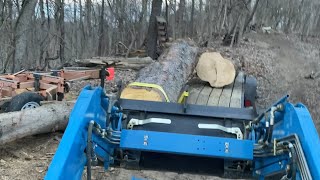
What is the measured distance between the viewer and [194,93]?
801cm

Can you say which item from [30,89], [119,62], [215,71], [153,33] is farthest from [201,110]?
[153,33]

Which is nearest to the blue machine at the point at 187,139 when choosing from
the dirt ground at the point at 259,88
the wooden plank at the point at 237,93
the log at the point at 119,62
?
the dirt ground at the point at 259,88

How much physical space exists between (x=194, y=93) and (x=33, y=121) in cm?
281

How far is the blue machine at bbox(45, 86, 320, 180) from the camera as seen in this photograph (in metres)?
3.18

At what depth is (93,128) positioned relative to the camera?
3518 millimetres

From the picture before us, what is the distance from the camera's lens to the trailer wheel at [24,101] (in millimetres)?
7930

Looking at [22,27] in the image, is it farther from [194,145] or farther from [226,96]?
[194,145]

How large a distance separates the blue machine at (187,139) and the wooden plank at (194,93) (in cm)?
319

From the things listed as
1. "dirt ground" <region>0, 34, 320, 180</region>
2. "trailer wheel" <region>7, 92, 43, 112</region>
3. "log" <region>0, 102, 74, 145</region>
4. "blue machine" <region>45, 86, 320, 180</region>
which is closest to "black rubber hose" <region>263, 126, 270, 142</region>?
"blue machine" <region>45, 86, 320, 180</region>

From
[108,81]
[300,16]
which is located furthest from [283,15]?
[108,81]

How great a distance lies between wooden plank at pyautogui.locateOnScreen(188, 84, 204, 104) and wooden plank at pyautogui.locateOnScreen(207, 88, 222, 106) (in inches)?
9.6

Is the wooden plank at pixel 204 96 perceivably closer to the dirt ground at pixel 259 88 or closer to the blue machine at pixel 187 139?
the dirt ground at pixel 259 88

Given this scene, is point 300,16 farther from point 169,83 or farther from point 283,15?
point 169,83

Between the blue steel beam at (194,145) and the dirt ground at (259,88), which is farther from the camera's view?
the dirt ground at (259,88)
